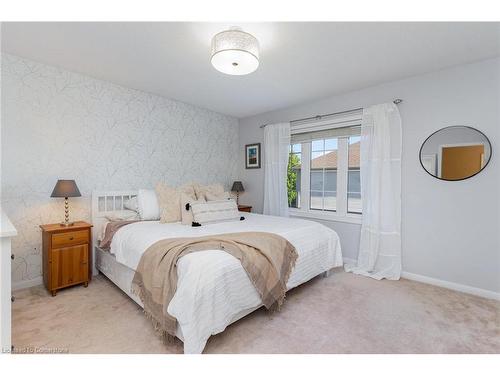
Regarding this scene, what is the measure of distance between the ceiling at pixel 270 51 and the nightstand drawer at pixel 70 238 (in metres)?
1.78

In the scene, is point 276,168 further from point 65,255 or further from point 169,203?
point 65,255

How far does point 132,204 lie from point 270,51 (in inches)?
95.4

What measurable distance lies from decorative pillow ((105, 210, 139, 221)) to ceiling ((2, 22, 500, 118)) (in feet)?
5.36

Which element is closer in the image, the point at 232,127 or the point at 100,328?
the point at 100,328

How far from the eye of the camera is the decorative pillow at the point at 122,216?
292 cm

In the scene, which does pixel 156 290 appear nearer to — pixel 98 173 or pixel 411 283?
pixel 98 173

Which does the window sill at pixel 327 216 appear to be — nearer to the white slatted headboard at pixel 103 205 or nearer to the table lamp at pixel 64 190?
the white slatted headboard at pixel 103 205

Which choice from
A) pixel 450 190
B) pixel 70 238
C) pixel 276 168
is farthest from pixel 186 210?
pixel 450 190

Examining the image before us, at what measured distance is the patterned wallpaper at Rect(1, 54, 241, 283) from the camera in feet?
8.21

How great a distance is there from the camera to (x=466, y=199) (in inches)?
103

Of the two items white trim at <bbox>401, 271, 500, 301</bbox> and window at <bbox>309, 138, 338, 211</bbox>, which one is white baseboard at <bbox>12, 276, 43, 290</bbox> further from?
white trim at <bbox>401, 271, 500, 301</bbox>
